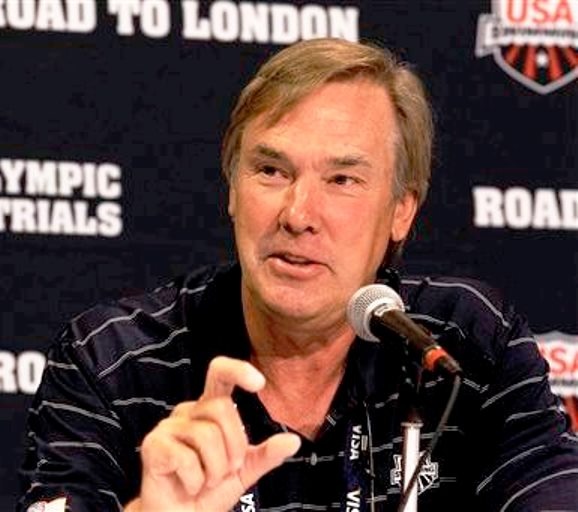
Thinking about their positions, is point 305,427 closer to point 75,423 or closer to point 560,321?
point 75,423

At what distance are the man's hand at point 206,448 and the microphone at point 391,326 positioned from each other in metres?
0.17

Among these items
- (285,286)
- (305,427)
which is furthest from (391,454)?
(285,286)

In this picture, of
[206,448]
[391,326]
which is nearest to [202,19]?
[391,326]

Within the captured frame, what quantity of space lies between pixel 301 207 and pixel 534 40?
1.18 m

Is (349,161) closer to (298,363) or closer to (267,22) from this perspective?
(298,363)

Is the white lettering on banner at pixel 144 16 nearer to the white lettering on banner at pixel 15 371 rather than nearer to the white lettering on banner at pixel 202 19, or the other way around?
the white lettering on banner at pixel 202 19

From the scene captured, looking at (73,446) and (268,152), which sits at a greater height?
(268,152)

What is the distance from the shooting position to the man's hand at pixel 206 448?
1714 mm

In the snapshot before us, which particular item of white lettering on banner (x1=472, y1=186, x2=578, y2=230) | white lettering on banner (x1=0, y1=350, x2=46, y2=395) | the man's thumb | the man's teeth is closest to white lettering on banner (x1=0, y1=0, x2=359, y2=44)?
white lettering on banner (x1=472, y1=186, x2=578, y2=230)

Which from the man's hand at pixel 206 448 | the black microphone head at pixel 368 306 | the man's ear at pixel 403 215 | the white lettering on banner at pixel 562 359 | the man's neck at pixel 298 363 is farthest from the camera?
the white lettering on banner at pixel 562 359

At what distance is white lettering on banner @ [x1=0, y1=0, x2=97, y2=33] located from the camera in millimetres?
3137

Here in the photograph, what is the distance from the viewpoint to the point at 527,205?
324 cm

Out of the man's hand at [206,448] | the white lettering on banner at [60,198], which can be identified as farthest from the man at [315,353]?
the white lettering on banner at [60,198]

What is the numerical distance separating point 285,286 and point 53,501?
463 mm
